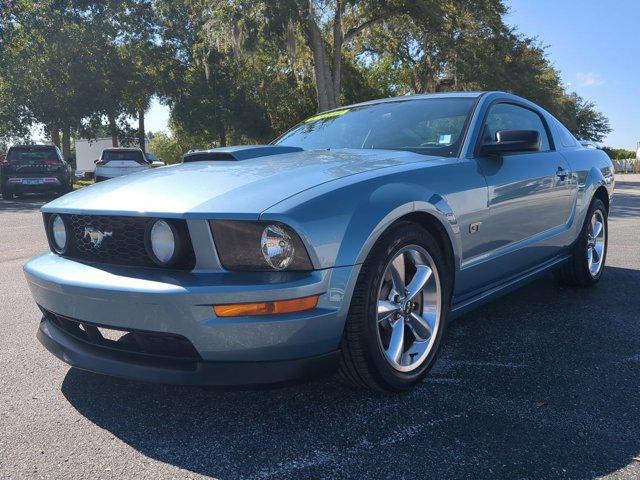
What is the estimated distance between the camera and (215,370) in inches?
80.0

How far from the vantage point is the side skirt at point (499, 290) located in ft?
9.65

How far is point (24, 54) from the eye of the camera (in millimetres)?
25688

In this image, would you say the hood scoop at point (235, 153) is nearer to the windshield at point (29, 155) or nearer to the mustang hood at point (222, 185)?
A: the mustang hood at point (222, 185)

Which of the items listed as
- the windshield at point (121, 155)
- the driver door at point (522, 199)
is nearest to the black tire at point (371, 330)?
the driver door at point (522, 199)

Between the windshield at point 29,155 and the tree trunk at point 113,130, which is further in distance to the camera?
the tree trunk at point 113,130

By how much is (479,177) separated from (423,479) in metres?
1.68

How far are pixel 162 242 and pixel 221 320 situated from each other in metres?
0.41

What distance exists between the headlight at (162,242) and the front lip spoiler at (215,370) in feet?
1.26

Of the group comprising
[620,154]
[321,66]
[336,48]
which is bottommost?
[620,154]

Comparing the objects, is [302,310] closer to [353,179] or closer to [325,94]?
[353,179]

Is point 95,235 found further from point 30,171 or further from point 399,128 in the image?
point 30,171

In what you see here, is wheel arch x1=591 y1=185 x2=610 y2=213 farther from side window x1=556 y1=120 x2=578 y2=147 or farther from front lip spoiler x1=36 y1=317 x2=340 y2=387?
front lip spoiler x1=36 y1=317 x2=340 y2=387

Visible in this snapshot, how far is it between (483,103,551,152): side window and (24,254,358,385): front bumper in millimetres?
1779

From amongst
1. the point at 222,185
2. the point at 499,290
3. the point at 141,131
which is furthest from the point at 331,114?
the point at 141,131
